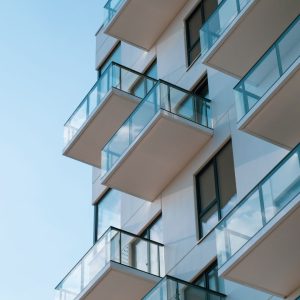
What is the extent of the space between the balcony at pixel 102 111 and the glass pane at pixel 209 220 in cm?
449

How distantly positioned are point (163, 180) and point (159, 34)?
470 centimetres

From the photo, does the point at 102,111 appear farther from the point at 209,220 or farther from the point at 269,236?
the point at 269,236

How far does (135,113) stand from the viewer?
70.8 ft

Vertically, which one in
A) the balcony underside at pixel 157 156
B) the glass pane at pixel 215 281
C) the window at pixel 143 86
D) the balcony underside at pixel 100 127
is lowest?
the glass pane at pixel 215 281

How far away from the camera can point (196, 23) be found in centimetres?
2342

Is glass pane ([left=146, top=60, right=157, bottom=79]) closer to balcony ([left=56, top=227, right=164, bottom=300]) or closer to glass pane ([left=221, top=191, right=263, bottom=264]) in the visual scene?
balcony ([left=56, top=227, right=164, bottom=300])

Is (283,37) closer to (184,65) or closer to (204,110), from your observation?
(204,110)

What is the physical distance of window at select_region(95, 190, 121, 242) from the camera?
79.4ft

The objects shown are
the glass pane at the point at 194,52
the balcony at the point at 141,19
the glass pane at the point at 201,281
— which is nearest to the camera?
Result: the glass pane at the point at 201,281

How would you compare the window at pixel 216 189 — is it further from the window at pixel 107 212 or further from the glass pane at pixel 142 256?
the window at pixel 107 212

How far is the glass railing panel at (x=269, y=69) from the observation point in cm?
1731

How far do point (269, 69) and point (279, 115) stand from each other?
3.01ft

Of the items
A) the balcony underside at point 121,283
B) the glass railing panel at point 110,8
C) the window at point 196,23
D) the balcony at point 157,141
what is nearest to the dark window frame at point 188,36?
the window at point 196,23

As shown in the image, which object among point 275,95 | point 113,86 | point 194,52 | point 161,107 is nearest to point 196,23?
point 194,52
